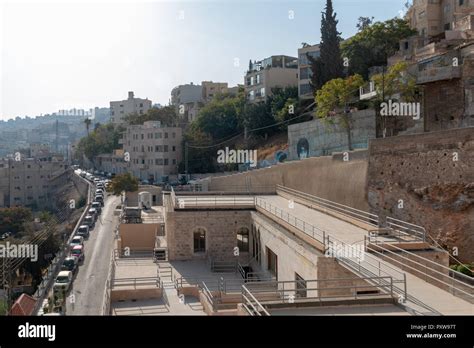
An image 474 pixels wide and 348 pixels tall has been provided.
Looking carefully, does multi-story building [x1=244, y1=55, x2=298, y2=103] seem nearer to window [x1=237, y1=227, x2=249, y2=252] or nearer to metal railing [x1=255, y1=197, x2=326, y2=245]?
window [x1=237, y1=227, x2=249, y2=252]

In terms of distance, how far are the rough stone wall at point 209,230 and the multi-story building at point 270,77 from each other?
118 feet

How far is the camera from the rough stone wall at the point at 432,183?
1630cm

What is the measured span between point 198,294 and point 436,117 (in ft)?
52.5

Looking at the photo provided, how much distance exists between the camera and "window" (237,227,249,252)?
2192 cm

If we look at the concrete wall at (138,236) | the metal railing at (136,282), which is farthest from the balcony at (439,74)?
the metal railing at (136,282)

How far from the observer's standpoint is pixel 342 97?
30797mm

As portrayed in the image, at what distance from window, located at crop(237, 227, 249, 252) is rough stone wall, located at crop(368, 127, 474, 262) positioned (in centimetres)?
545

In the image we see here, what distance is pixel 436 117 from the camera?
993 inches

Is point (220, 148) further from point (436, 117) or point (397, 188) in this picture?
point (397, 188)

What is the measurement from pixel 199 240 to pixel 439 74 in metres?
13.8

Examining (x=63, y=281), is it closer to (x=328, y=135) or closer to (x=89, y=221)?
(x=89, y=221)

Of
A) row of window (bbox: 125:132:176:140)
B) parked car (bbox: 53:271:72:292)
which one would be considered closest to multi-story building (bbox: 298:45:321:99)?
row of window (bbox: 125:132:176:140)

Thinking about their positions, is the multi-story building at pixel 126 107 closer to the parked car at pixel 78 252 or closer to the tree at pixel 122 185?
the tree at pixel 122 185
